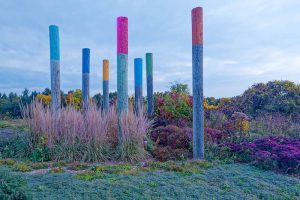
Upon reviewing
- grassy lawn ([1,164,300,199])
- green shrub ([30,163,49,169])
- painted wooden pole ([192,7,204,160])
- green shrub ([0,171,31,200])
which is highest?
painted wooden pole ([192,7,204,160])

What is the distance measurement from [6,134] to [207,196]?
5.95 m

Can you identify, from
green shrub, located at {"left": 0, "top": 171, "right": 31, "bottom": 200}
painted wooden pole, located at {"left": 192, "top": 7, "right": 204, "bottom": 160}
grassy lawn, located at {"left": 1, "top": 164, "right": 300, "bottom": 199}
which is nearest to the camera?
green shrub, located at {"left": 0, "top": 171, "right": 31, "bottom": 200}

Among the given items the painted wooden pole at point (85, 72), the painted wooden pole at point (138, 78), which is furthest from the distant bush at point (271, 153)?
the painted wooden pole at point (85, 72)

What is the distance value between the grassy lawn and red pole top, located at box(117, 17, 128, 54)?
302 centimetres

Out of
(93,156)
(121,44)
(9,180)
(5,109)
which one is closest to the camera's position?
(9,180)

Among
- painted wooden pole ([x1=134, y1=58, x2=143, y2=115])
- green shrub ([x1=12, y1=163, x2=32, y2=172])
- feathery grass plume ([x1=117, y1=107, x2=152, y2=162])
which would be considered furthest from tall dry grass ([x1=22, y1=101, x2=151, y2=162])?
painted wooden pole ([x1=134, y1=58, x2=143, y2=115])

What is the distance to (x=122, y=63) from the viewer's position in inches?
272

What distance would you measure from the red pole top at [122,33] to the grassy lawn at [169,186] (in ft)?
9.89

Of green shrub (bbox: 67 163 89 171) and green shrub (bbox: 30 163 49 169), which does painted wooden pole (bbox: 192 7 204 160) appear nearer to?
green shrub (bbox: 67 163 89 171)

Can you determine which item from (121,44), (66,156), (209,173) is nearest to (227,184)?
(209,173)

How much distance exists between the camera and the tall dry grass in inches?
234

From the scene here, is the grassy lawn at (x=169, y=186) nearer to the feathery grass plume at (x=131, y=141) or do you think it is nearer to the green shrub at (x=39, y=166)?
the green shrub at (x=39, y=166)

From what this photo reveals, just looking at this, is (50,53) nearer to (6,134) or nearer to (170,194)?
(6,134)

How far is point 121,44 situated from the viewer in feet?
22.9
